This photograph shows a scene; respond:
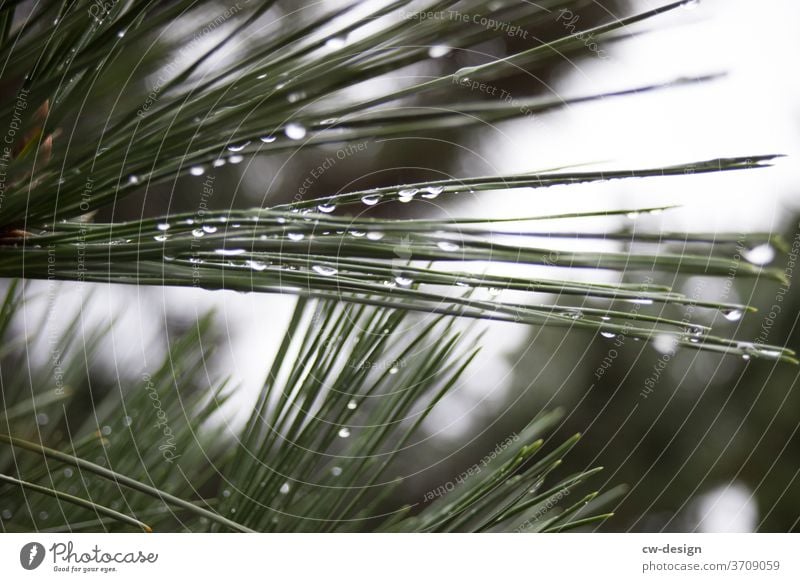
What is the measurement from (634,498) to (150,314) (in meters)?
0.62

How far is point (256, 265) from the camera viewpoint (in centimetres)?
18

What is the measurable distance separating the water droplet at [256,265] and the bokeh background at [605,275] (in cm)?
13

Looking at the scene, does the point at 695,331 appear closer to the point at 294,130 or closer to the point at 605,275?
the point at 294,130

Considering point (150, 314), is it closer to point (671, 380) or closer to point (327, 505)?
point (327, 505)

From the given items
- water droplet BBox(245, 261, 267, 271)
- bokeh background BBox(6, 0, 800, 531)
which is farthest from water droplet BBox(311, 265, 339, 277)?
bokeh background BBox(6, 0, 800, 531)

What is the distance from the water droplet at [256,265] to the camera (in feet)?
0.59

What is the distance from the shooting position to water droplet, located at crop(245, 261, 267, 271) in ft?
0.59

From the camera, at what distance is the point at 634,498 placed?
2.58 ft

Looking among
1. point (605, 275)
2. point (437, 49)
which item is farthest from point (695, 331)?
point (605, 275)
